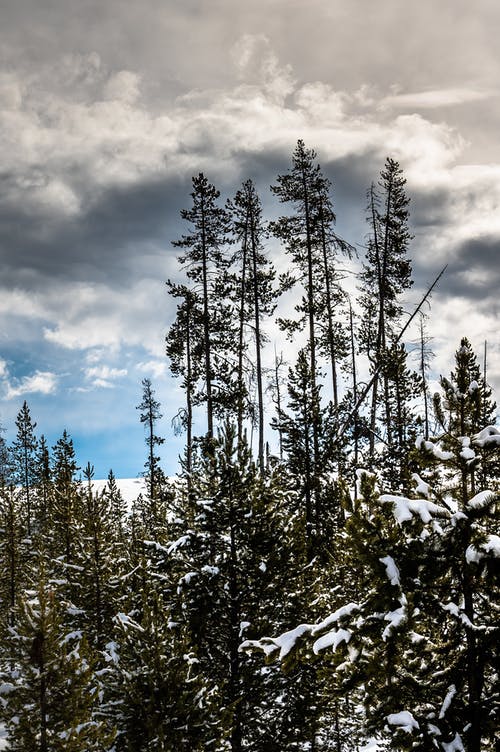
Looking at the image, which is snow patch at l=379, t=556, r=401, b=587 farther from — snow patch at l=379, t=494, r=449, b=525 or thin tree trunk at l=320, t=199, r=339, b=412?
thin tree trunk at l=320, t=199, r=339, b=412

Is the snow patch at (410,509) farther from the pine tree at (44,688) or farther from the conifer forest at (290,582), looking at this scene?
the pine tree at (44,688)

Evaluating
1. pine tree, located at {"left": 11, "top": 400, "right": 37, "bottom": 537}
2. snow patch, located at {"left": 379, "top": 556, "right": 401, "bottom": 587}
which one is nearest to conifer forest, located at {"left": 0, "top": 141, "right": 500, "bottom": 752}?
snow patch, located at {"left": 379, "top": 556, "right": 401, "bottom": 587}

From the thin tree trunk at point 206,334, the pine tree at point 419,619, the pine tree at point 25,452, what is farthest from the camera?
the pine tree at point 25,452

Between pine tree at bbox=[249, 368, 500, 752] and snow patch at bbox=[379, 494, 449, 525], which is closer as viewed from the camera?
pine tree at bbox=[249, 368, 500, 752]

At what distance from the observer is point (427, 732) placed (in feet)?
17.5

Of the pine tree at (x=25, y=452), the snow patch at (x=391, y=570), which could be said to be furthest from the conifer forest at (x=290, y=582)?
the pine tree at (x=25, y=452)

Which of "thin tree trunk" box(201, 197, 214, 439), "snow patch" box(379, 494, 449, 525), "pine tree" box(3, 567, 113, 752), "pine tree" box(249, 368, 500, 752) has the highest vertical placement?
"thin tree trunk" box(201, 197, 214, 439)

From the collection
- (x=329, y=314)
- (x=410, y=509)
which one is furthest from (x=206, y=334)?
(x=410, y=509)

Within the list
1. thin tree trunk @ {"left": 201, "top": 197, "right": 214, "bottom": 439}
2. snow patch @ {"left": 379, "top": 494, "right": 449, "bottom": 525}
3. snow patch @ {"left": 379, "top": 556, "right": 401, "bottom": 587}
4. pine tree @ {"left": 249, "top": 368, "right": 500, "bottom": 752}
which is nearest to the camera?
snow patch @ {"left": 379, "top": 556, "right": 401, "bottom": 587}

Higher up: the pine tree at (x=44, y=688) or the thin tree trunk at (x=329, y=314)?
the thin tree trunk at (x=329, y=314)

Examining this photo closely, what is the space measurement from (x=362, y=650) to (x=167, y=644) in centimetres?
543

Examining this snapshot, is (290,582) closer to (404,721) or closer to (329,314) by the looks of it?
(404,721)

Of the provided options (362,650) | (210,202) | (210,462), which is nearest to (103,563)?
(210,462)

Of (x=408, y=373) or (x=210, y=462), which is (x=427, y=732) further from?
(x=408, y=373)
